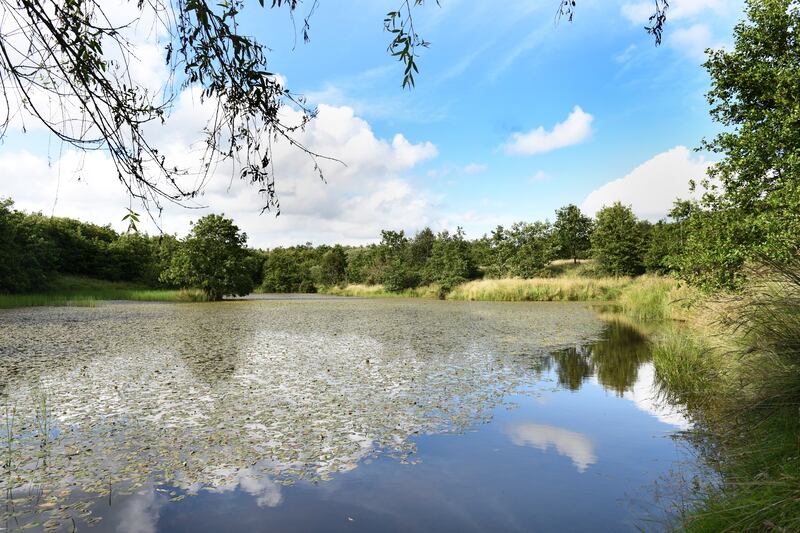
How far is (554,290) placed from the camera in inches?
1105

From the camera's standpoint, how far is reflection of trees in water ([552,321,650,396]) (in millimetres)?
7305

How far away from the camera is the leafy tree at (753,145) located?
7504 millimetres

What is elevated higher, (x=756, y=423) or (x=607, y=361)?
(x=756, y=423)

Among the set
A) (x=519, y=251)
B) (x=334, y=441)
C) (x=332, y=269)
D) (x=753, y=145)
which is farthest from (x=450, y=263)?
(x=334, y=441)

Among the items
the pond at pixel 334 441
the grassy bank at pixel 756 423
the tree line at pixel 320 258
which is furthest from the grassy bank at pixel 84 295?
the grassy bank at pixel 756 423

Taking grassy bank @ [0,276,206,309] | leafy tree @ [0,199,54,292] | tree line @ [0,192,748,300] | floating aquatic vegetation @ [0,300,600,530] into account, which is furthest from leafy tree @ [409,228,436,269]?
floating aquatic vegetation @ [0,300,600,530]

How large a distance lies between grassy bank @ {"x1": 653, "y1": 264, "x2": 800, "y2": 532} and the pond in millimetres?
397

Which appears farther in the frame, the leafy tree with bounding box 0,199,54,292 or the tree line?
the tree line

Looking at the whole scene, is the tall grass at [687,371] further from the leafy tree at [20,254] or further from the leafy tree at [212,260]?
the leafy tree at [20,254]

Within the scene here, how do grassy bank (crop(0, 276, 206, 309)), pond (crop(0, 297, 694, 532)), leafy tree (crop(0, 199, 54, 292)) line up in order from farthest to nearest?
leafy tree (crop(0, 199, 54, 292)) < grassy bank (crop(0, 276, 206, 309)) < pond (crop(0, 297, 694, 532))

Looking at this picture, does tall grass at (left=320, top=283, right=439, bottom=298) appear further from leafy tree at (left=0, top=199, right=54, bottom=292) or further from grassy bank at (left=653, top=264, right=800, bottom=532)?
grassy bank at (left=653, top=264, right=800, bottom=532)

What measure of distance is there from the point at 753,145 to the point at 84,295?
3521 centimetres

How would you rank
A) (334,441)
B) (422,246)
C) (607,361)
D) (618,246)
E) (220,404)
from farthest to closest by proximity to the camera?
(422,246)
(618,246)
(607,361)
(220,404)
(334,441)

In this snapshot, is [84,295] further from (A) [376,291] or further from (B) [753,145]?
(B) [753,145]
